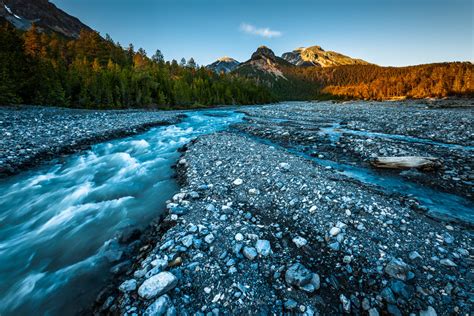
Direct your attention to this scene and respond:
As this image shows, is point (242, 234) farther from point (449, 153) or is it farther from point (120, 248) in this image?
point (449, 153)

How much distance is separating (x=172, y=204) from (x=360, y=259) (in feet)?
16.6

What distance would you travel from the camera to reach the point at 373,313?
10.2 feet

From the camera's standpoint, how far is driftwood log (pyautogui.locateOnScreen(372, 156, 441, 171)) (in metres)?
8.77

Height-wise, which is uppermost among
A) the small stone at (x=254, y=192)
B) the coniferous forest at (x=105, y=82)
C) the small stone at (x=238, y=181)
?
the coniferous forest at (x=105, y=82)

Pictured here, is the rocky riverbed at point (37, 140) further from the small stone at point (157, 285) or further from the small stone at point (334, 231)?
the small stone at point (334, 231)

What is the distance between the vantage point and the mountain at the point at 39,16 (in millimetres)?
137250

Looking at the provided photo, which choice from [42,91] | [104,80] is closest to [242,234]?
[42,91]

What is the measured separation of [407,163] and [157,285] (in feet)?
36.5

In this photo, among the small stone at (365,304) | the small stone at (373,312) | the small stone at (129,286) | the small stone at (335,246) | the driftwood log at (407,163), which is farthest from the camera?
the driftwood log at (407,163)

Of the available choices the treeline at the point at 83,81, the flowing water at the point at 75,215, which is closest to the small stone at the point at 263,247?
the flowing water at the point at 75,215

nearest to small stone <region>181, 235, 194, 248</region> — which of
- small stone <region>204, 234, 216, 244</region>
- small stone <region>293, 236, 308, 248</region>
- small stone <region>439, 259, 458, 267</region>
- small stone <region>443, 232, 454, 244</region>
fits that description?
small stone <region>204, 234, 216, 244</region>

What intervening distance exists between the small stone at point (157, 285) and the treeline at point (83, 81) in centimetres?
3984

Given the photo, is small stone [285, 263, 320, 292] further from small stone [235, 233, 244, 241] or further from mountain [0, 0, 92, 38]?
mountain [0, 0, 92, 38]

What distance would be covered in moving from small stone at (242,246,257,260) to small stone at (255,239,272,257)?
0.12m
